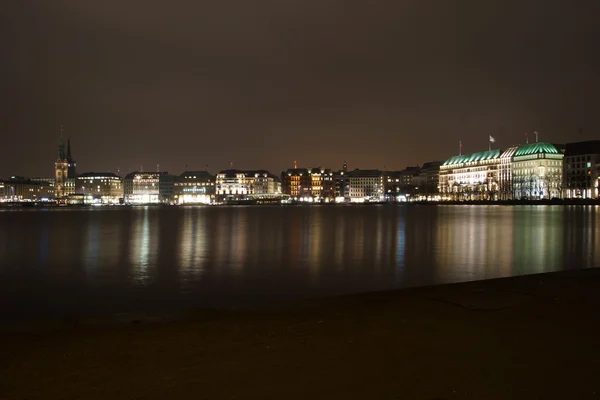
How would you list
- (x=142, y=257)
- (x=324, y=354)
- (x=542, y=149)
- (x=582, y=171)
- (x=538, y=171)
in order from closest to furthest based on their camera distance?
(x=324, y=354), (x=142, y=257), (x=582, y=171), (x=538, y=171), (x=542, y=149)

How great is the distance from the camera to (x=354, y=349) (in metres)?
6.69

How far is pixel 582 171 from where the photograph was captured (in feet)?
457

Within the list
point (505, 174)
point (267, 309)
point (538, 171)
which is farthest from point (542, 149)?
point (267, 309)

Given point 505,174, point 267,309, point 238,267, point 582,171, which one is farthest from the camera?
point 505,174

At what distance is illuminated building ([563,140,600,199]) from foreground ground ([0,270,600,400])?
463ft

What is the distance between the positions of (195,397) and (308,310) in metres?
4.74

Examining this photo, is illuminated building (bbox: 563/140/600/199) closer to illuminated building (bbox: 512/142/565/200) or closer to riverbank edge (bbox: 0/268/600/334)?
illuminated building (bbox: 512/142/565/200)

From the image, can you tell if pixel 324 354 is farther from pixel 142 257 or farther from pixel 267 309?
pixel 142 257

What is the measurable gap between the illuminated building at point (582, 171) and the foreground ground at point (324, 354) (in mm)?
141035

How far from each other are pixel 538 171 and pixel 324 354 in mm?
172501

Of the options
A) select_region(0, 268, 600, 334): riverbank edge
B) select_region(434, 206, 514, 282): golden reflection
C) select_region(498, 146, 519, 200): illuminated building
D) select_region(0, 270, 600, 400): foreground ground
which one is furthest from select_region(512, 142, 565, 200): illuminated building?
select_region(0, 270, 600, 400): foreground ground

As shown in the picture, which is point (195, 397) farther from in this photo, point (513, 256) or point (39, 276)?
point (513, 256)

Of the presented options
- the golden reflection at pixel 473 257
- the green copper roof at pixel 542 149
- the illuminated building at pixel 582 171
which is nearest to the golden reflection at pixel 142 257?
the golden reflection at pixel 473 257

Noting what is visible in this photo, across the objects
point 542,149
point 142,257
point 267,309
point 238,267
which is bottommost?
point 142,257
